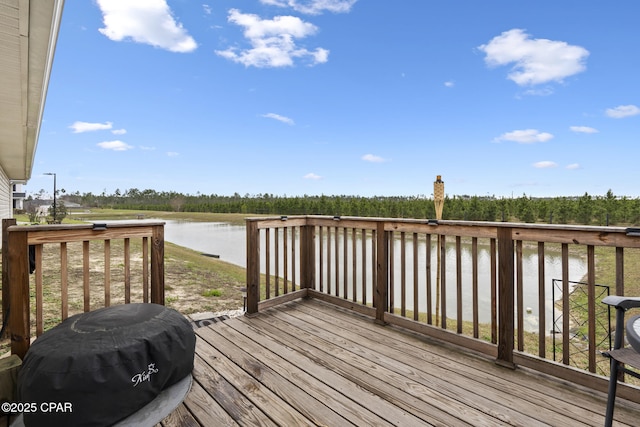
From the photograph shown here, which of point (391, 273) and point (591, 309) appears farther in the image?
point (391, 273)

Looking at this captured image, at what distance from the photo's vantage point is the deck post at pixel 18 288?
68.6 inches

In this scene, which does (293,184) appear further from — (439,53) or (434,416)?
(434,416)

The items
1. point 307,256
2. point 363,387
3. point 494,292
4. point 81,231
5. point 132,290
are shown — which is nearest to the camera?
point 363,387

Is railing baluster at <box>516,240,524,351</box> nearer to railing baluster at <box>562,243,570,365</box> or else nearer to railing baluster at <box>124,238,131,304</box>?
railing baluster at <box>562,243,570,365</box>

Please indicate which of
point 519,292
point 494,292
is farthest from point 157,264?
point 519,292

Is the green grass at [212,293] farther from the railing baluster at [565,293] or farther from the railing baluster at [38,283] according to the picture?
the railing baluster at [565,293]

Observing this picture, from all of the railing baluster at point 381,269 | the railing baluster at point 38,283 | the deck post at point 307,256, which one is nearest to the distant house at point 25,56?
the railing baluster at point 38,283

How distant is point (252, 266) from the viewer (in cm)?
310

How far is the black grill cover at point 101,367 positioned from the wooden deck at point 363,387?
0.28m

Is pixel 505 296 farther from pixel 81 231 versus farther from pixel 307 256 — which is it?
pixel 81 231

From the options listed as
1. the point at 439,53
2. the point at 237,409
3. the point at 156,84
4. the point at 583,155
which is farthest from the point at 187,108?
the point at 583,155

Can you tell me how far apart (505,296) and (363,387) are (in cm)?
123

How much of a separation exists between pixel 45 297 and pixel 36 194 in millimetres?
46341

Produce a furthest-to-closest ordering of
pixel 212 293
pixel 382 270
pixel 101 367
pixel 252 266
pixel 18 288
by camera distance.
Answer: pixel 212 293 < pixel 252 266 < pixel 382 270 < pixel 18 288 < pixel 101 367
